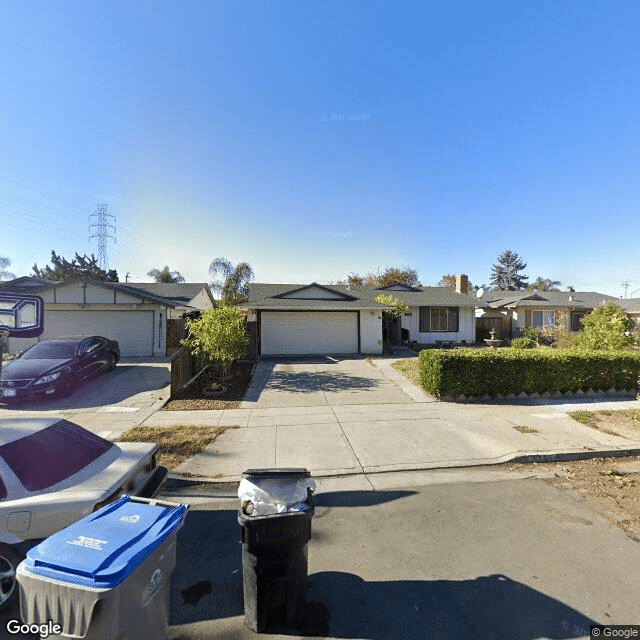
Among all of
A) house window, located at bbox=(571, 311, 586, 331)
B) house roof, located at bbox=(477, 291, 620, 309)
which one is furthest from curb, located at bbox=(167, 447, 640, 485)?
house window, located at bbox=(571, 311, 586, 331)

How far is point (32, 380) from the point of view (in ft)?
30.8

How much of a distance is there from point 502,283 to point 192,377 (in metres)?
69.8

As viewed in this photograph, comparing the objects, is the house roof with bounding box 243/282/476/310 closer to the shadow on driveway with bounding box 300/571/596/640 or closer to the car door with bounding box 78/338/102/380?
the car door with bounding box 78/338/102/380

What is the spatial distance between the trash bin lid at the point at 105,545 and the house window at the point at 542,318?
30.0 meters

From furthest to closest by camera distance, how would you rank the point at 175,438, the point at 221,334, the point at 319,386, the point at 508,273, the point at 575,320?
the point at 508,273, the point at 575,320, the point at 319,386, the point at 221,334, the point at 175,438

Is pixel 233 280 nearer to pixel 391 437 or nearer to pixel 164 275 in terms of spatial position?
pixel 164 275

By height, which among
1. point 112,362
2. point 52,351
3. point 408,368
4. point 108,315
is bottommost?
point 408,368

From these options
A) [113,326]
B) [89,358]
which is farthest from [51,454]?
[113,326]

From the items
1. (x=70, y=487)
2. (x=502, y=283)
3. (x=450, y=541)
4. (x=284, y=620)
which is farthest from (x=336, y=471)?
(x=502, y=283)

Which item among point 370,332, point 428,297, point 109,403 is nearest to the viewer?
point 109,403

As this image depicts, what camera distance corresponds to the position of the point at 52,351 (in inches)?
424

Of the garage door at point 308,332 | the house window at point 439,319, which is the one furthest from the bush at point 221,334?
the house window at point 439,319

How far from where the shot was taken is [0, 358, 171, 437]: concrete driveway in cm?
784

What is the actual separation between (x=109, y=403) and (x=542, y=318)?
29.3m
